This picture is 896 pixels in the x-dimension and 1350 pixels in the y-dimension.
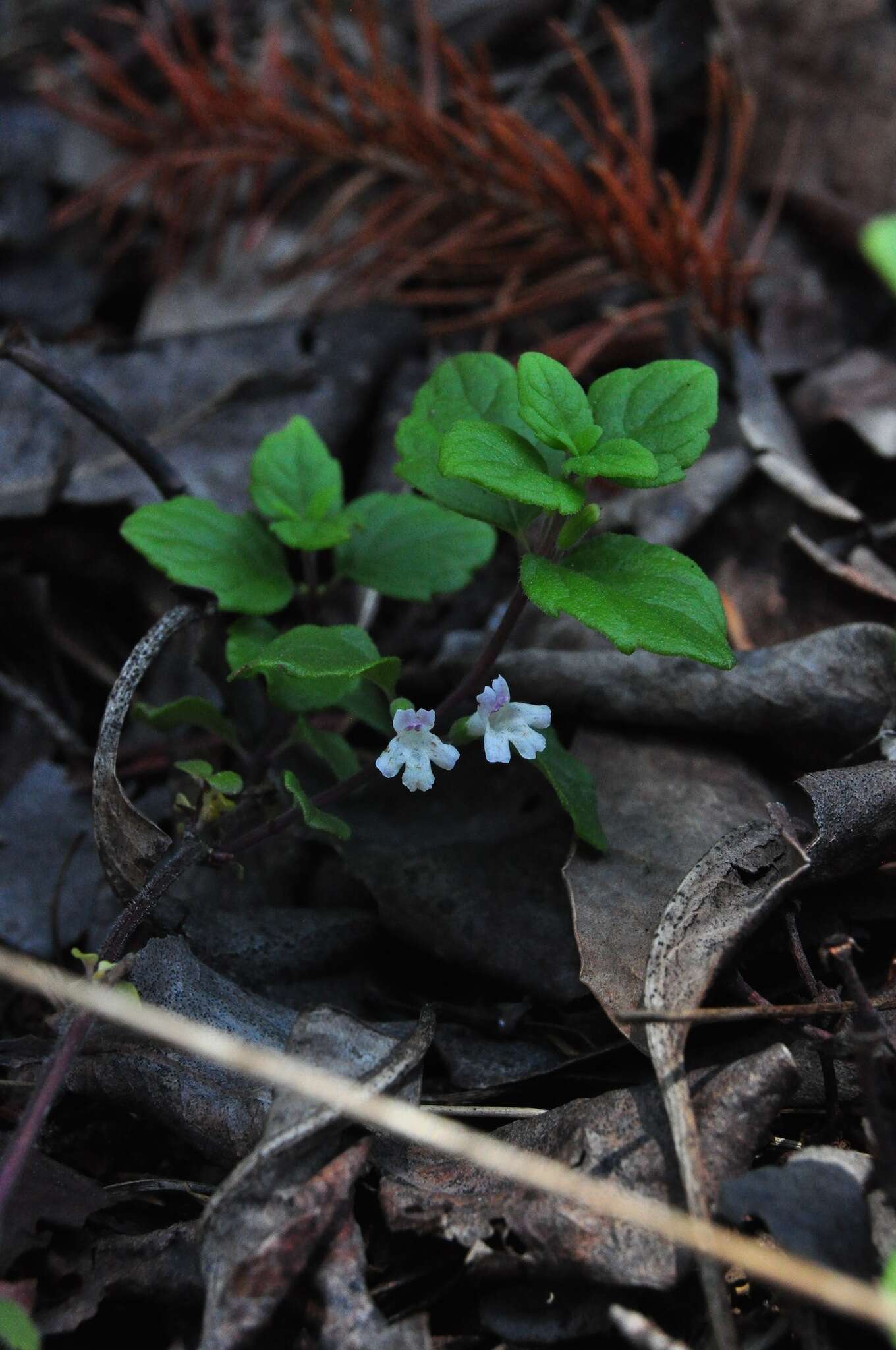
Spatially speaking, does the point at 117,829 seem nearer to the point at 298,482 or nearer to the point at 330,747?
the point at 330,747

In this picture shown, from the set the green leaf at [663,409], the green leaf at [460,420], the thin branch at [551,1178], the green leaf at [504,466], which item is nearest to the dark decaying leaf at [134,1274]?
the thin branch at [551,1178]

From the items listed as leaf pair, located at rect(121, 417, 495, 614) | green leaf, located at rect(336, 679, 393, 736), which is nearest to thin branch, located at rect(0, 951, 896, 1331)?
green leaf, located at rect(336, 679, 393, 736)

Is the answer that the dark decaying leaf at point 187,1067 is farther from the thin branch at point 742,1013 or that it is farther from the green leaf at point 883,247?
the green leaf at point 883,247

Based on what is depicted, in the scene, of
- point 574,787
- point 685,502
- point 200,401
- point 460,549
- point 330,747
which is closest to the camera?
point 574,787

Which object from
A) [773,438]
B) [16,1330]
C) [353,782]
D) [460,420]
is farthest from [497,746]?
[773,438]

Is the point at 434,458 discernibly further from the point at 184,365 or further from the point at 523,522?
the point at 184,365

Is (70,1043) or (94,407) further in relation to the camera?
(94,407)

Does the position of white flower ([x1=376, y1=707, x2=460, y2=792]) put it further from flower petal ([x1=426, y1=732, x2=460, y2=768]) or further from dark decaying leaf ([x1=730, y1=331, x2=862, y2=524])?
dark decaying leaf ([x1=730, y1=331, x2=862, y2=524])

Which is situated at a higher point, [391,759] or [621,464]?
[621,464]
